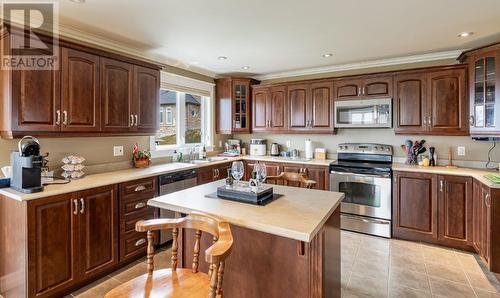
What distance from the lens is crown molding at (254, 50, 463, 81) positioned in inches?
146

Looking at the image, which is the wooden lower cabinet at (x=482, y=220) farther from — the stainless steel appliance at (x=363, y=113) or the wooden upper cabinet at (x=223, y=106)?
the wooden upper cabinet at (x=223, y=106)

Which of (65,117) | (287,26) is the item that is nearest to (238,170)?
(287,26)

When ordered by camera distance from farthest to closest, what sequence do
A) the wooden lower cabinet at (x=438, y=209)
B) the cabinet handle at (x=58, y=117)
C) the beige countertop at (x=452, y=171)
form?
the wooden lower cabinet at (x=438, y=209)
the beige countertop at (x=452, y=171)
the cabinet handle at (x=58, y=117)

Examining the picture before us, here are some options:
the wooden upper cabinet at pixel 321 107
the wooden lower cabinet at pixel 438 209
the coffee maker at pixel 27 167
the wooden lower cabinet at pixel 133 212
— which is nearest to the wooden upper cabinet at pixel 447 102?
the wooden lower cabinet at pixel 438 209

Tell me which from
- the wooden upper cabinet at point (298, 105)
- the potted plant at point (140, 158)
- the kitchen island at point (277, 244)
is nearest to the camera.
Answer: the kitchen island at point (277, 244)

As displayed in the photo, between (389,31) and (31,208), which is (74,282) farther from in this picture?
(389,31)

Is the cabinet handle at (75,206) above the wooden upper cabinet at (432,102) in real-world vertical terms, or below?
below

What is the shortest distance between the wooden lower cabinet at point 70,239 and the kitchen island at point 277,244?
0.98 m

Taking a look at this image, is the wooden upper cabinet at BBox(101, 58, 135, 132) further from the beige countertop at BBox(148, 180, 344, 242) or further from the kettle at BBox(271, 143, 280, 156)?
the kettle at BBox(271, 143, 280, 156)

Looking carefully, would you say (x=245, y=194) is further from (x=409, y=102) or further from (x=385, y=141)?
(x=385, y=141)

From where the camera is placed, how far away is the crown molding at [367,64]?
3703 mm

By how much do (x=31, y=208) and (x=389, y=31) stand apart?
3692mm

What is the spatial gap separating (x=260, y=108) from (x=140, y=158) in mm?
Result: 2313

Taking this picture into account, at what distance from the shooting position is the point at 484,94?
10.1 ft
